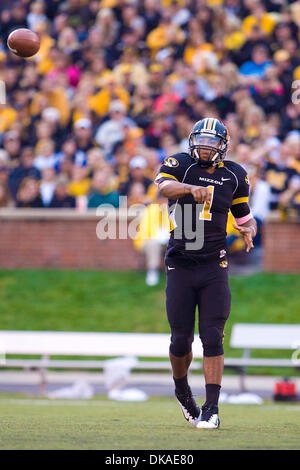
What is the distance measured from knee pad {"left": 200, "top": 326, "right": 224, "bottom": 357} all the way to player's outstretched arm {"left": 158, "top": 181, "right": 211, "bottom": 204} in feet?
2.99

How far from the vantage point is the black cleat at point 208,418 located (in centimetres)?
696

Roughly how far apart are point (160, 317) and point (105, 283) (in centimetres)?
134

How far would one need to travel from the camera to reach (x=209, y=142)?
23.6 ft

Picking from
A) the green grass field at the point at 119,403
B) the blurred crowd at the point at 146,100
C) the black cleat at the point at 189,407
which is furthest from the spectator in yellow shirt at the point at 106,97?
the black cleat at the point at 189,407

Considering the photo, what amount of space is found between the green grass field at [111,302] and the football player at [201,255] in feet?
21.7

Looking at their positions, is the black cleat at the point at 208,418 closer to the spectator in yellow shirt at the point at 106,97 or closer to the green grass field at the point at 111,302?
the green grass field at the point at 111,302

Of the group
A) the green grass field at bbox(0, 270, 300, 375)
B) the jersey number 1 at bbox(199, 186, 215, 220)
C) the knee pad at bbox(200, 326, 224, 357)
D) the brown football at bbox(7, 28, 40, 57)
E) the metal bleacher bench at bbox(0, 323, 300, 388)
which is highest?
the brown football at bbox(7, 28, 40, 57)

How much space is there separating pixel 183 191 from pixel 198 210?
11.8 inches

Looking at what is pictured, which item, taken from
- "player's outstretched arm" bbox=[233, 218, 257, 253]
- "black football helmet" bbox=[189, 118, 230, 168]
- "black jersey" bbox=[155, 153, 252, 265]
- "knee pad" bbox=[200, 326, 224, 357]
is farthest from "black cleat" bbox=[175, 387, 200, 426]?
A: "black football helmet" bbox=[189, 118, 230, 168]

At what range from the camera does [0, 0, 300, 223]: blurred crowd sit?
49.0 feet

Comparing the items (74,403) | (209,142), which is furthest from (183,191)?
(74,403)

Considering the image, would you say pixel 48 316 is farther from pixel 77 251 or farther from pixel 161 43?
pixel 161 43

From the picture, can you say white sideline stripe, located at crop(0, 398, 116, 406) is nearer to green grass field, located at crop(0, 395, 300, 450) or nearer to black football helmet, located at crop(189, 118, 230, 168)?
green grass field, located at crop(0, 395, 300, 450)

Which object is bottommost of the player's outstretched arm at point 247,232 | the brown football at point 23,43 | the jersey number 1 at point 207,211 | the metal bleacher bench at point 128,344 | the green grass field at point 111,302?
the player's outstretched arm at point 247,232
